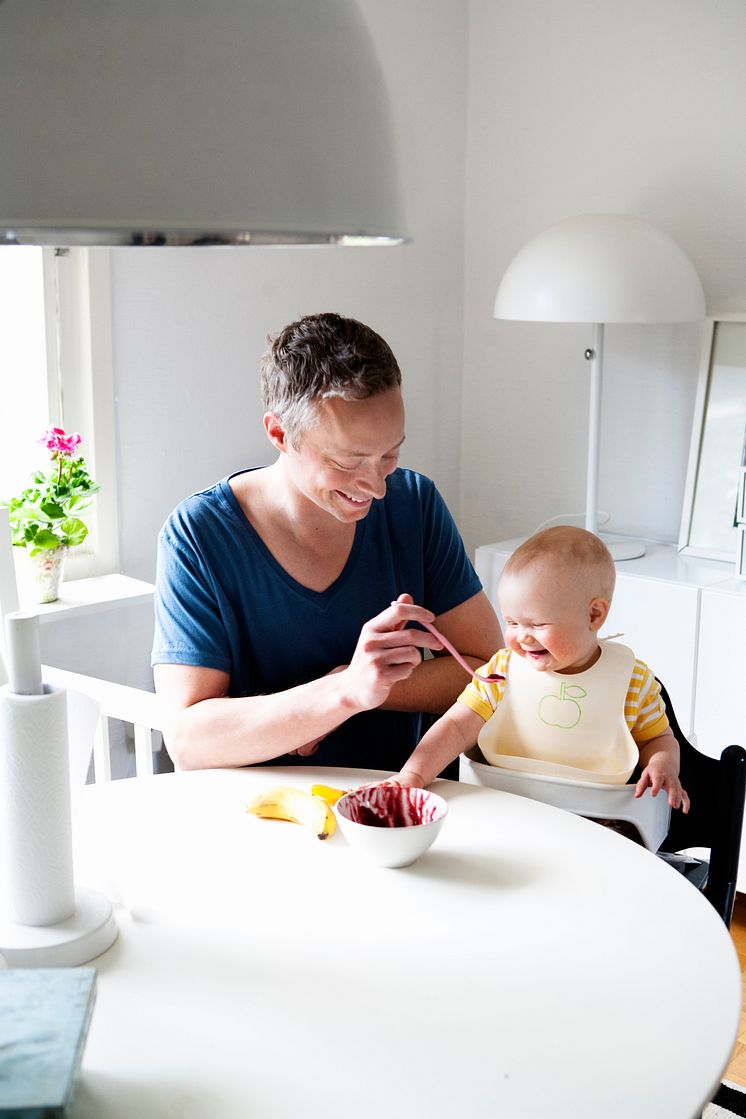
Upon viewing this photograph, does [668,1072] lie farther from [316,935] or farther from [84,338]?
[84,338]

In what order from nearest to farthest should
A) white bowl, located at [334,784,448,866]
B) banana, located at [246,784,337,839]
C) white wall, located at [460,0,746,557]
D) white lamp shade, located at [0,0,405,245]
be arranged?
white lamp shade, located at [0,0,405,245]
white bowl, located at [334,784,448,866]
banana, located at [246,784,337,839]
white wall, located at [460,0,746,557]

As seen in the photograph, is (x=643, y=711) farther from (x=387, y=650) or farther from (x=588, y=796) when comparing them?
(x=387, y=650)

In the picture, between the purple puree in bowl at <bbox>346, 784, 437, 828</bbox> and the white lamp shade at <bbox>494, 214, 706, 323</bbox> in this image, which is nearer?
the purple puree in bowl at <bbox>346, 784, 437, 828</bbox>

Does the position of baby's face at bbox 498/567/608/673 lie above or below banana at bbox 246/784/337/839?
above

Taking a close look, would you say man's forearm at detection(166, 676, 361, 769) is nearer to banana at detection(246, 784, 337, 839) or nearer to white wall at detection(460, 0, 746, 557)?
banana at detection(246, 784, 337, 839)

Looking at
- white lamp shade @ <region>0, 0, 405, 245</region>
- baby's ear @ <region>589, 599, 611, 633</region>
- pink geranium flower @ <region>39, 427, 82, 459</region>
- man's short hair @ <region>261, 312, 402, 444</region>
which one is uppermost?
white lamp shade @ <region>0, 0, 405, 245</region>

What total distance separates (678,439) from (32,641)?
7.35 feet

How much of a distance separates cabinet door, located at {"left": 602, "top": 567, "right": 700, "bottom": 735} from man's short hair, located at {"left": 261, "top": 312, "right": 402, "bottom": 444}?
1287 millimetres

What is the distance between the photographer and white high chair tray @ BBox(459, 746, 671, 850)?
1.39 meters

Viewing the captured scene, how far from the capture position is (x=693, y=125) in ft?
9.16

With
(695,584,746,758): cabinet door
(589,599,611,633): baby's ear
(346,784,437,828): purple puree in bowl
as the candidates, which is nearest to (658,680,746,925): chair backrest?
(589,599,611,633): baby's ear

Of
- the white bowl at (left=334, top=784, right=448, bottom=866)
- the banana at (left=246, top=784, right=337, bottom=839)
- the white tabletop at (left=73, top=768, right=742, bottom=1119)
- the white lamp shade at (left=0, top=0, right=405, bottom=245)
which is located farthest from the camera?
the banana at (left=246, top=784, right=337, bottom=839)

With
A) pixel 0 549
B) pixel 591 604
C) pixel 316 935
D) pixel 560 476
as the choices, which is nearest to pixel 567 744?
pixel 591 604

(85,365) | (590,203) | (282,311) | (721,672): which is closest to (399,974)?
(721,672)
